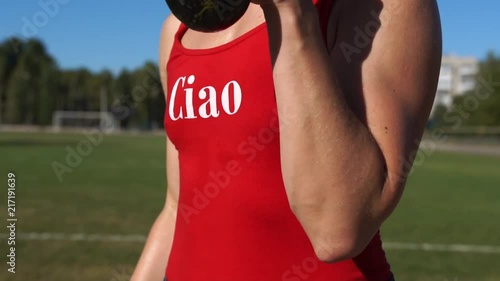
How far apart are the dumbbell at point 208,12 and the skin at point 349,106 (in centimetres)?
9

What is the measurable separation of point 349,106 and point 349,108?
0.14 ft

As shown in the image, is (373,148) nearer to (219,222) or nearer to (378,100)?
(378,100)

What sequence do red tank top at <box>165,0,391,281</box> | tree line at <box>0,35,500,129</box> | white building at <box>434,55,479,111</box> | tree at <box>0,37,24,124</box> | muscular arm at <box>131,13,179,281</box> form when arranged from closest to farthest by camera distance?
red tank top at <box>165,0,391,281</box>, muscular arm at <box>131,13,179,281</box>, tree line at <box>0,35,500,129</box>, tree at <box>0,37,24,124</box>, white building at <box>434,55,479,111</box>

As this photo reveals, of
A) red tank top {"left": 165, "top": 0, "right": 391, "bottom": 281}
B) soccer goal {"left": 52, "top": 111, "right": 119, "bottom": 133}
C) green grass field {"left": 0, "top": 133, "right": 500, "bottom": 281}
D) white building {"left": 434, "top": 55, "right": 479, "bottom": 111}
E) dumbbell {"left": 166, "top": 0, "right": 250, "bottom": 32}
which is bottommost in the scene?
white building {"left": 434, "top": 55, "right": 479, "bottom": 111}

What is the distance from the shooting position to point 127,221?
35.1ft

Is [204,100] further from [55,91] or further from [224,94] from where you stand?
[55,91]

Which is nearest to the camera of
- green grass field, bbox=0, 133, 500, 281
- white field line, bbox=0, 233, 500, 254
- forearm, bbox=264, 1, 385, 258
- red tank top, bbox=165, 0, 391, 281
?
forearm, bbox=264, 1, 385, 258

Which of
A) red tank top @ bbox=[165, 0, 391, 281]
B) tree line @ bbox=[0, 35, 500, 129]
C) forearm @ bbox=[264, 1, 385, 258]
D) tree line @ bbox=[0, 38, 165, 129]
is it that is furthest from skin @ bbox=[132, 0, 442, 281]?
tree line @ bbox=[0, 38, 165, 129]

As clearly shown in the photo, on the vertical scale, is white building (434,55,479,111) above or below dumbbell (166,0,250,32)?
below

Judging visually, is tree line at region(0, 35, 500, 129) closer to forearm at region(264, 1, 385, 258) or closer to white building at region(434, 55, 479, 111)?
white building at region(434, 55, 479, 111)

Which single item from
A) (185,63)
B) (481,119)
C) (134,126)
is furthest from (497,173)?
(134,126)

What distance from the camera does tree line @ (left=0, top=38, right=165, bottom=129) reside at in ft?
278

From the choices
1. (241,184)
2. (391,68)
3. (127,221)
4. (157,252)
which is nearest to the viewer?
(391,68)

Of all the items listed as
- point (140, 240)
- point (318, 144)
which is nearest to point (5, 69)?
point (140, 240)
